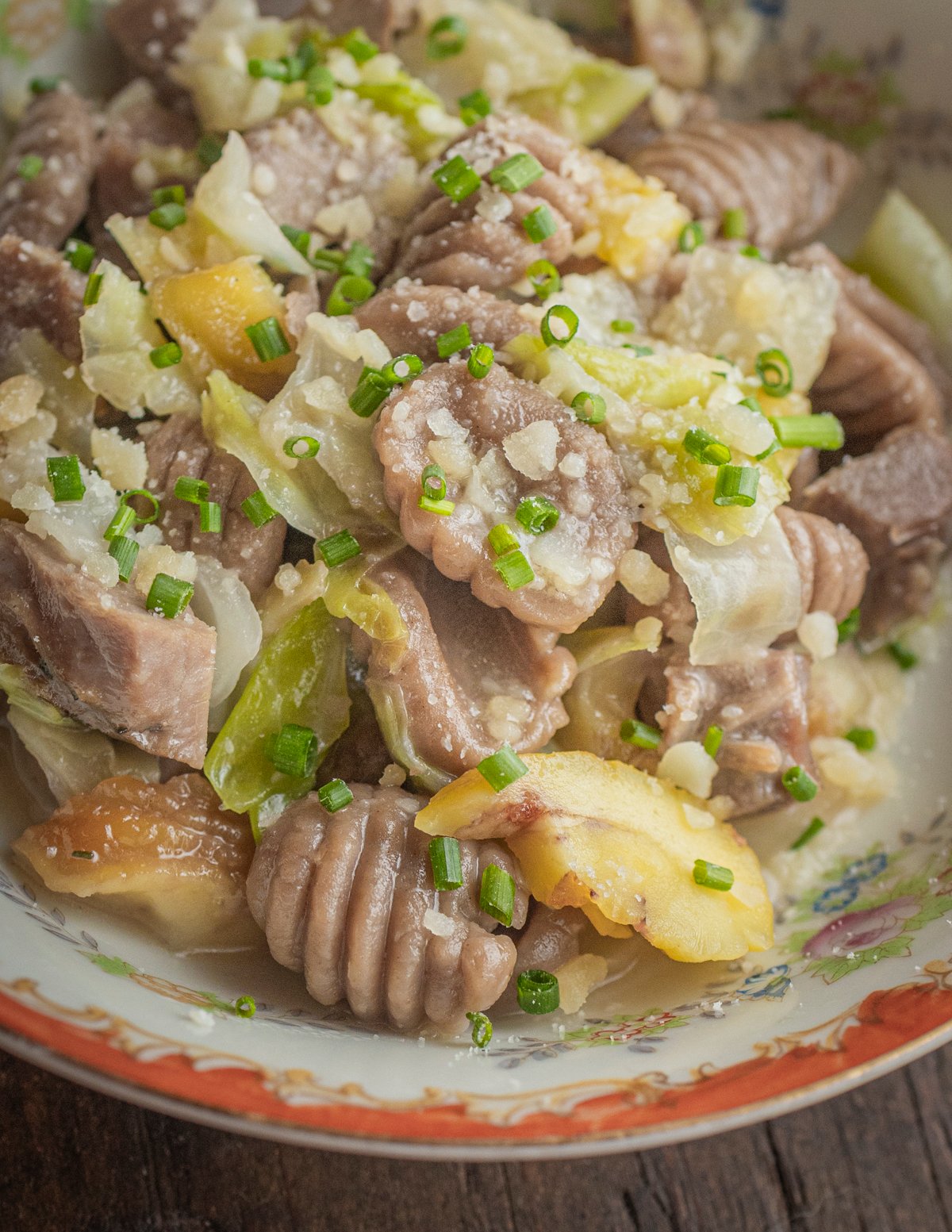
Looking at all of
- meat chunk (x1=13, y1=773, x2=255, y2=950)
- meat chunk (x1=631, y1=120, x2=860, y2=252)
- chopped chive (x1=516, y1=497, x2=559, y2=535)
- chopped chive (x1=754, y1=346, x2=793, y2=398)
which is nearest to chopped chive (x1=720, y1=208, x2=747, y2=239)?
meat chunk (x1=631, y1=120, x2=860, y2=252)

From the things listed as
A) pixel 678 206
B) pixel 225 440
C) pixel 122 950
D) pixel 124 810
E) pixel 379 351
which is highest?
pixel 678 206

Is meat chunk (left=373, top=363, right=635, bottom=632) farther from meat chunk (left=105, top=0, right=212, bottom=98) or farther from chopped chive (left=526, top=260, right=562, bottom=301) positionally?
meat chunk (left=105, top=0, right=212, bottom=98)

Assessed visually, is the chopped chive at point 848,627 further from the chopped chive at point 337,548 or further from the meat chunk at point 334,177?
the meat chunk at point 334,177

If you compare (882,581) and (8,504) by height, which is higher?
(882,581)

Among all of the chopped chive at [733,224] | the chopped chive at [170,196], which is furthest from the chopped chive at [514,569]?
the chopped chive at [733,224]

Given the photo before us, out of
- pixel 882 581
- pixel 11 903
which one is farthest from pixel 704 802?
pixel 11 903

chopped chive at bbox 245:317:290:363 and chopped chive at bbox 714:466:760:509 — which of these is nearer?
chopped chive at bbox 714:466:760:509

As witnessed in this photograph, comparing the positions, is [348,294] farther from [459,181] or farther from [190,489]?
[190,489]

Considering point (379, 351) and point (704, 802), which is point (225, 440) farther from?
point (704, 802)
